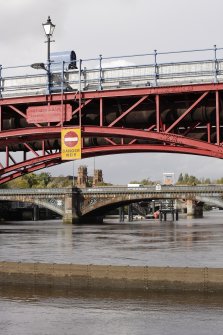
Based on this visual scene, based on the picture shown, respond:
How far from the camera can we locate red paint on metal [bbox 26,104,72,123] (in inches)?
1592

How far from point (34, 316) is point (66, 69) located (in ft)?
88.5

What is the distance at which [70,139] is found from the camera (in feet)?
131

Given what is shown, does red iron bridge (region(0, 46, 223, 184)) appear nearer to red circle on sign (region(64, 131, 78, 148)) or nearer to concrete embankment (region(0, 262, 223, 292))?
red circle on sign (region(64, 131, 78, 148))

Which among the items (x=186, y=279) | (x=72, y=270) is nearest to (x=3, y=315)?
(x=72, y=270)

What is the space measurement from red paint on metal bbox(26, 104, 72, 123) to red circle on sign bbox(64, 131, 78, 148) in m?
1.25

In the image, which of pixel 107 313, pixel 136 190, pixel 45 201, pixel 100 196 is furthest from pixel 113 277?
pixel 45 201

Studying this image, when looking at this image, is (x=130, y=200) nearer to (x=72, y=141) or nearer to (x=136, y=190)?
(x=136, y=190)

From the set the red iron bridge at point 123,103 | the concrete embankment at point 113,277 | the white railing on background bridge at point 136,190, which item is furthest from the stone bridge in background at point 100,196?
the concrete embankment at point 113,277

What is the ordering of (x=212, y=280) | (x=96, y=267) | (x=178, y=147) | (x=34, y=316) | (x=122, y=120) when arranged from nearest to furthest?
(x=34, y=316)
(x=212, y=280)
(x=96, y=267)
(x=178, y=147)
(x=122, y=120)

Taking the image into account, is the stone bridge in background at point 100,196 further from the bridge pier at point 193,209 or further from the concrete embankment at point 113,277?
the concrete embankment at point 113,277

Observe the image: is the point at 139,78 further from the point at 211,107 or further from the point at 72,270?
the point at 72,270

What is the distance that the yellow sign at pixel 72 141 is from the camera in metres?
39.4

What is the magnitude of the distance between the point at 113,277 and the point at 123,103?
21.2 m

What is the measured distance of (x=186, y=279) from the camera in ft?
67.2
